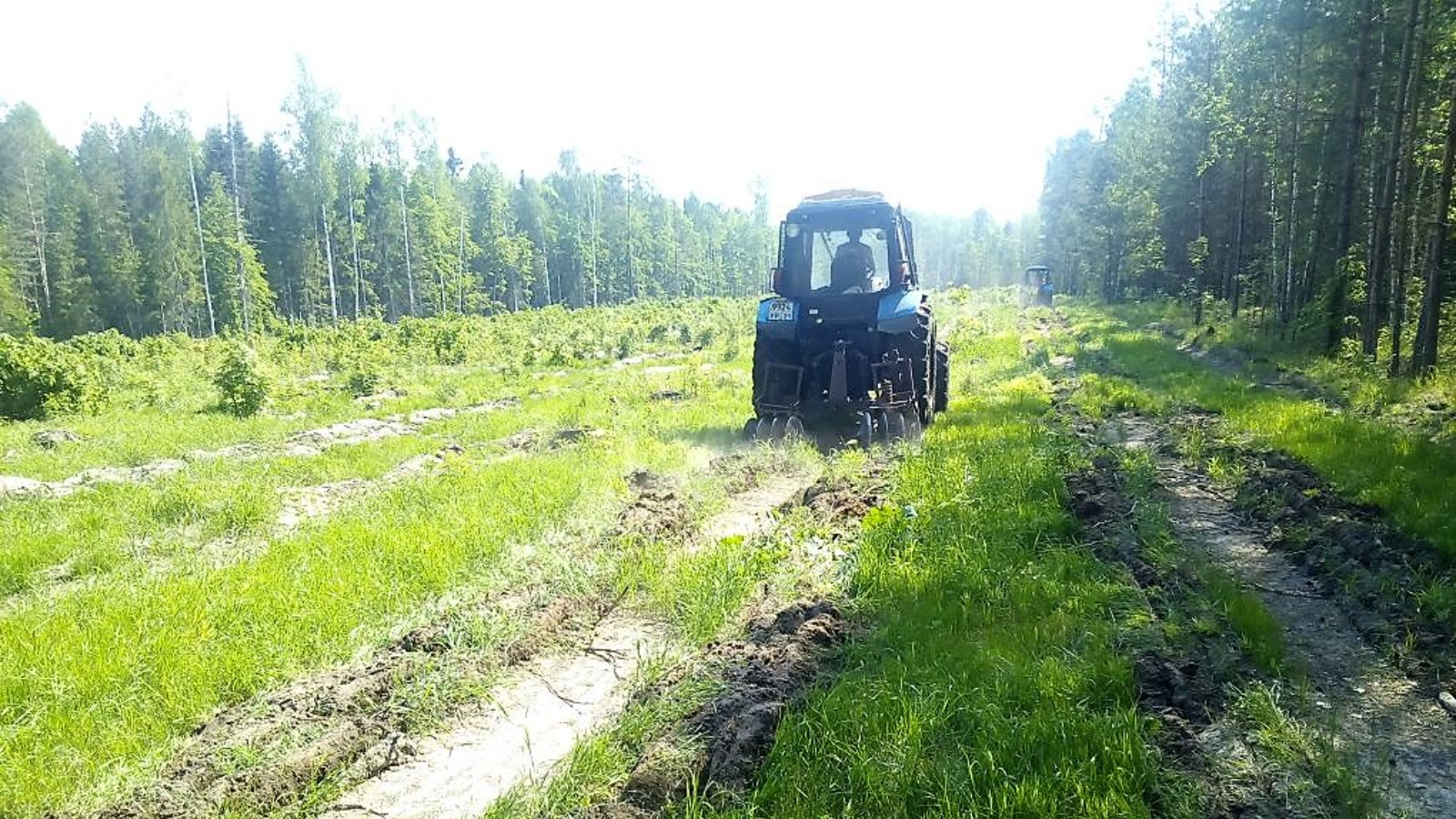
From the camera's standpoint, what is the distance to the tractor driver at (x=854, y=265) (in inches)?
422

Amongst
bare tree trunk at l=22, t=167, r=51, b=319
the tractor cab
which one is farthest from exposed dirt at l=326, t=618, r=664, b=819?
bare tree trunk at l=22, t=167, r=51, b=319

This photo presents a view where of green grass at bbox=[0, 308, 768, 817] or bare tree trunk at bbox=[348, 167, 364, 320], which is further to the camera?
bare tree trunk at bbox=[348, 167, 364, 320]

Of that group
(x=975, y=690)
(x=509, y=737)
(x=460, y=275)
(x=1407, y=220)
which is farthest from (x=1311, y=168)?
(x=460, y=275)

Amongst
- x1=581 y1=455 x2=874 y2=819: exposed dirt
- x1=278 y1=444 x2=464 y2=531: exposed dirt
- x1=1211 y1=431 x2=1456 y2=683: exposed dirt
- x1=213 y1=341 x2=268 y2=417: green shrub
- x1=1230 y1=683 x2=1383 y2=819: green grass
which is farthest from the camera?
x1=213 y1=341 x2=268 y2=417: green shrub

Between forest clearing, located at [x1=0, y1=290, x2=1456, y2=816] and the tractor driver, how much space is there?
2.52m

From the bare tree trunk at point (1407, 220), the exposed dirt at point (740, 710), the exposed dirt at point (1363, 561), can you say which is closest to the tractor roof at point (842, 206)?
the exposed dirt at point (1363, 561)

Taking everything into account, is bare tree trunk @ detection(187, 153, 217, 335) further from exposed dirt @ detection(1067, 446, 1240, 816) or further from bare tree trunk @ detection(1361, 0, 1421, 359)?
bare tree trunk @ detection(1361, 0, 1421, 359)

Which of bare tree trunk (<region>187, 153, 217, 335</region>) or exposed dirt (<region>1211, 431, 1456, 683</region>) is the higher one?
bare tree trunk (<region>187, 153, 217, 335</region>)

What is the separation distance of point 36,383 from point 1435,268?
79.8 feet

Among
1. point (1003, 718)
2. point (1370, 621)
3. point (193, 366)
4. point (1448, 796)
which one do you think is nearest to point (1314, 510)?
point (1370, 621)

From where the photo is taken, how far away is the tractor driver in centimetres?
1071

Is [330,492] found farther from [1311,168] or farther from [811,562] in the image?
[1311,168]

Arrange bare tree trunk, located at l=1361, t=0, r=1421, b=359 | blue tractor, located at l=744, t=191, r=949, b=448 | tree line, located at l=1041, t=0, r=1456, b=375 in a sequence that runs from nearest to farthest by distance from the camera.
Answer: blue tractor, located at l=744, t=191, r=949, b=448
bare tree trunk, located at l=1361, t=0, r=1421, b=359
tree line, located at l=1041, t=0, r=1456, b=375

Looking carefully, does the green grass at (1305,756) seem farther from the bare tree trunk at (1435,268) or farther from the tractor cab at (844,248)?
the bare tree trunk at (1435,268)
